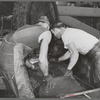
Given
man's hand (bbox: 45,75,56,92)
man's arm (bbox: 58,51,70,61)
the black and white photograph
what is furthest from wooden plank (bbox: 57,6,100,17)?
man's hand (bbox: 45,75,56,92)

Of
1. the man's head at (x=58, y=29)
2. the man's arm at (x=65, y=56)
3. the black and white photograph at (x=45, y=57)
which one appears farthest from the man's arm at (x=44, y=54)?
the man's arm at (x=65, y=56)

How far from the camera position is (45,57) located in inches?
64.6

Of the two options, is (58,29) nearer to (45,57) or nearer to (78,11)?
Result: (45,57)

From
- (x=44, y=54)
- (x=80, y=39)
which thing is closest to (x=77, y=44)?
(x=80, y=39)

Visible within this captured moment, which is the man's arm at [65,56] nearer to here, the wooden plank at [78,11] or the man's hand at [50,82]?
the man's hand at [50,82]

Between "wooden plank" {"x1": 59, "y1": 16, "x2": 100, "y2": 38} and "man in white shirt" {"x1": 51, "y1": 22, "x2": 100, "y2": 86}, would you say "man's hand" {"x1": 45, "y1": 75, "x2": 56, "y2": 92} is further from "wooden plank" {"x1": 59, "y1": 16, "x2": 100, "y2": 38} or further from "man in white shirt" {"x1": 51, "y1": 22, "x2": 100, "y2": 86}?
"wooden plank" {"x1": 59, "y1": 16, "x2": 100, "y2": 38}

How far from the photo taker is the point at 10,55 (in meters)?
1.64

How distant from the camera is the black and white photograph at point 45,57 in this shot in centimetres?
162

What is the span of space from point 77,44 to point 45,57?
295 mm

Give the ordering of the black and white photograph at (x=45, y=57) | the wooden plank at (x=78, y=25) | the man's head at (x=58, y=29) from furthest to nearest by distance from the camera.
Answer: the wooden plank at (x=78, y=25) < the man's head at (x=58, y=29) < the black and white photograph at (x=45, y=57)

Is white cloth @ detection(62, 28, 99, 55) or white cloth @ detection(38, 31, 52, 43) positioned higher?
white cloth @ detection(38, 31, 52, 43)

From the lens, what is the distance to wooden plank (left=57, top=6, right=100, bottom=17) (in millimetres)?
2023

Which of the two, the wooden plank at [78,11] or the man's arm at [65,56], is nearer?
the man's arm at [65,56]

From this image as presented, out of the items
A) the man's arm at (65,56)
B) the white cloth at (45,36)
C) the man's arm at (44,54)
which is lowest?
the man's arm at (65,56)
